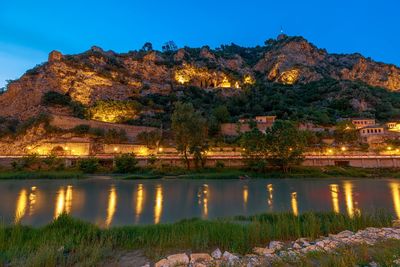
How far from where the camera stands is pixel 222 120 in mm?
66125

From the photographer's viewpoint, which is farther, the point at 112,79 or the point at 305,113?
the point at 112,79

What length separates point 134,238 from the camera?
8.40 m

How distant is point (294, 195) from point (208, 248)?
1781cm

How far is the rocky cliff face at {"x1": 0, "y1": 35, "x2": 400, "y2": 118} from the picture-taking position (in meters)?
76.6

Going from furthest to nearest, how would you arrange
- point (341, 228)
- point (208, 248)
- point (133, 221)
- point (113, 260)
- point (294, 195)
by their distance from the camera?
point (294, 195) → point (133, 221) → point (341, 228) → point (208, 248) → point (113, 260)

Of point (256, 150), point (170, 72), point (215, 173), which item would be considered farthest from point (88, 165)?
point (170, 72)

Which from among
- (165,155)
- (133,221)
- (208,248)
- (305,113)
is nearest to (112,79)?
(165,155)

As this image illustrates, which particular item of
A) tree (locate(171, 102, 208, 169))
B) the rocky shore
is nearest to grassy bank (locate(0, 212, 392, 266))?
the rocky shore

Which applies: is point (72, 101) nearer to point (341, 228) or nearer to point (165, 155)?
point (165, 155)

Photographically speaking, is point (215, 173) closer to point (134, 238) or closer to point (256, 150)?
point (256, 150)

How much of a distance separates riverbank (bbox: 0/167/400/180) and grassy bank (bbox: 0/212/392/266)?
28690 millimetres

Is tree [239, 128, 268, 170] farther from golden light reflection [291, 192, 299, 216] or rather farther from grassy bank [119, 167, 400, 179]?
golden light reflection [291, 192, 299, 216]

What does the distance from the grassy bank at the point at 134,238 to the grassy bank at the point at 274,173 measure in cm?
2889

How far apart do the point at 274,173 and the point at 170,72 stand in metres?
77.7
